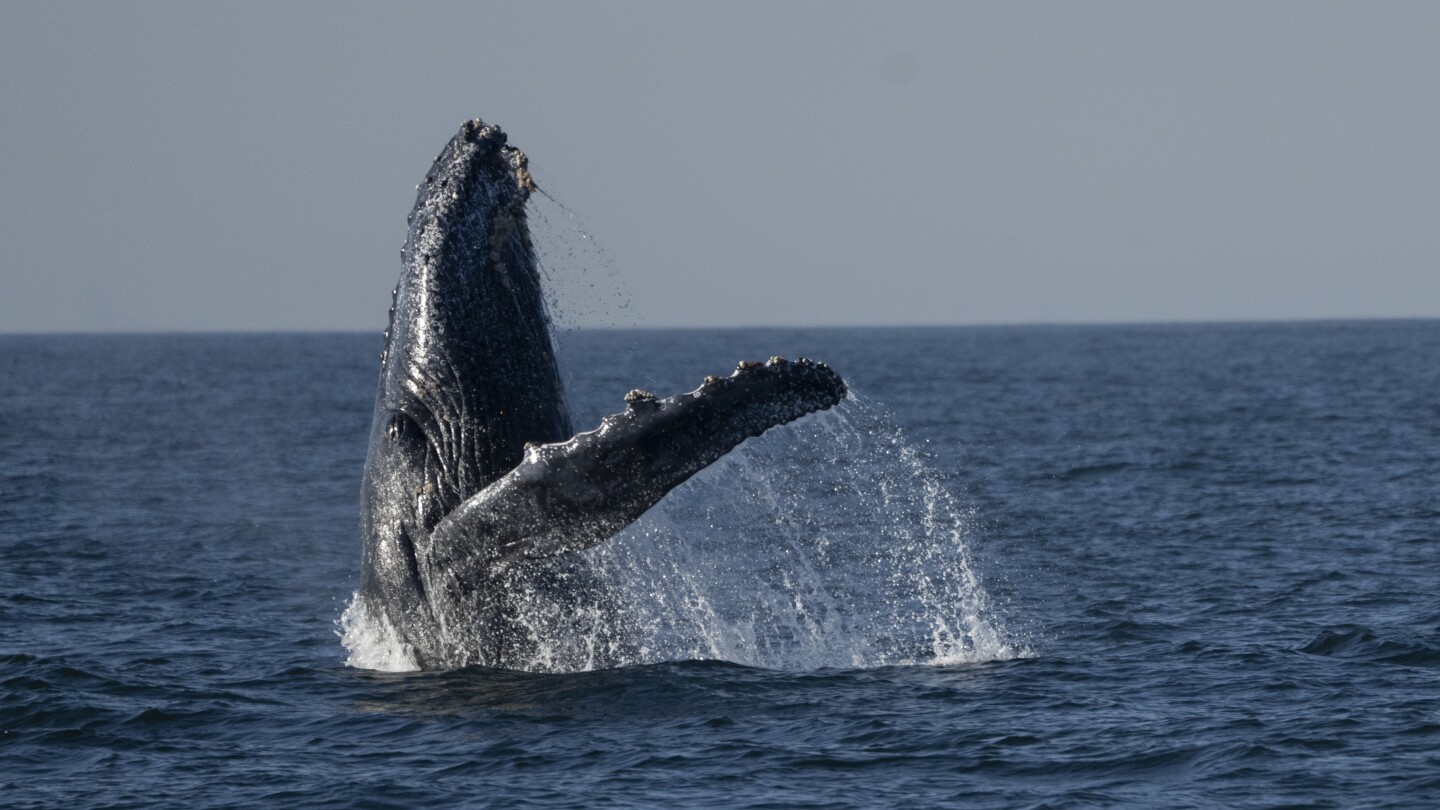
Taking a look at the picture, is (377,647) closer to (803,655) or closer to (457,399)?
(457,399)

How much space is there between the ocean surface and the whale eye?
5.00 ft

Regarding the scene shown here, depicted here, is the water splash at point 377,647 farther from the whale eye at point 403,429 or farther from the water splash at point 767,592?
the whale eye at point 403,429

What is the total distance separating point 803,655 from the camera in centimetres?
1496

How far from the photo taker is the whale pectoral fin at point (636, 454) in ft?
33.2

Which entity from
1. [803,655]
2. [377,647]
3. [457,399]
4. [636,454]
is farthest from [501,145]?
[803,655]

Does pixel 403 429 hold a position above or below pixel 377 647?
above

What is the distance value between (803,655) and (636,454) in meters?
5.20

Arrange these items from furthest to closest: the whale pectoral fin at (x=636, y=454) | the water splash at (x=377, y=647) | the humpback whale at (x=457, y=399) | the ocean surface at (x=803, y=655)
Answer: the water splash at (x=377, y=647), the humpback whale at (x=457, y=399), the ocean surface at (x=803, y=655), the whale pectoral fin at (x=636, y=454)

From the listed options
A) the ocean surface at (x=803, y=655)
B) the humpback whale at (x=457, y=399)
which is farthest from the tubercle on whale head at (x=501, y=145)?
the ocean surface at (x=803, y=655)

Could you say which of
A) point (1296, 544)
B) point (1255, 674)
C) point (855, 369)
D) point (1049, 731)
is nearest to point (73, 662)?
point (1049, 731)

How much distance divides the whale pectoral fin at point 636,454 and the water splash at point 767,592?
0.83 meters

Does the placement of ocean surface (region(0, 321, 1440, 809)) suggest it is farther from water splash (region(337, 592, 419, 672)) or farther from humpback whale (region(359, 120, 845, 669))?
humpback whale (region(359, 120, 845, 669))

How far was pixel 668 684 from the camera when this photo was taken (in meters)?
13.3

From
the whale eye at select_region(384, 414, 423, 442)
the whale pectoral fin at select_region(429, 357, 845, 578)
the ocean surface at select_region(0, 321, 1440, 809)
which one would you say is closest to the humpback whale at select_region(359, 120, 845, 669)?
the whale eye at select_region(384, 414, 423, 442)
